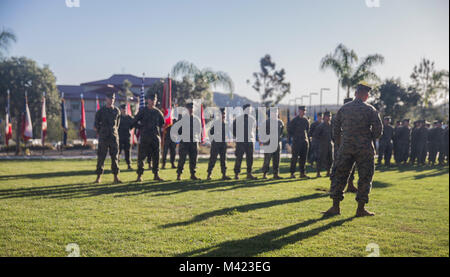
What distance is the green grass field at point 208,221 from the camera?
14.9 ft

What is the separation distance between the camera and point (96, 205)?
23.2ft

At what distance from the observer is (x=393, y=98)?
3569 cm

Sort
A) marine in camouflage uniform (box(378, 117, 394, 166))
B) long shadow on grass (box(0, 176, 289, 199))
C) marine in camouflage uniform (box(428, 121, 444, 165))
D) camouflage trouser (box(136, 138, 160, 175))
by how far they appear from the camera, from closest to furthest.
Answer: long shadow on grass (box(0, 176, 289, 199)), camouflage trouser (box(136, 138, 160, 175)), marine in camouflage uniform (box(378, 117, 394, 166)), marine in camouflage uniform (box(428, 121, 444, 165))

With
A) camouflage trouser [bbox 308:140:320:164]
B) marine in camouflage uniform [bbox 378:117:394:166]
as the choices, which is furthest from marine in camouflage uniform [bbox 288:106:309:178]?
marine in camouflage uniform [bbox 378:117:394:166]

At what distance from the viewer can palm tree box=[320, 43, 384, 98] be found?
21.1m

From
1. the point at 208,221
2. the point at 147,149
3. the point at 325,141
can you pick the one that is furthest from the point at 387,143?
the point at 208,221

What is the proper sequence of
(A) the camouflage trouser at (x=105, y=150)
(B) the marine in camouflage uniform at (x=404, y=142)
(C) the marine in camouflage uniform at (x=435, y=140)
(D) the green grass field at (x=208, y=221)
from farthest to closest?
(C) the marine in camouflage uniform at (x=435, y=140), (B) the marine in camouflage uniform at (x=404, y=142), (A) the camouflage trouser at (x=105, y=150), (D) the green grass field at (x=208, y=221)

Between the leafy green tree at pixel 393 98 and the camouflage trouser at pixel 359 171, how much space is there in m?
31.6

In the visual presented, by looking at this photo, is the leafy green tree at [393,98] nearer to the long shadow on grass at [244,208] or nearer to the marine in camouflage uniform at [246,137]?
the marine in camouflage uniform at [246,137]

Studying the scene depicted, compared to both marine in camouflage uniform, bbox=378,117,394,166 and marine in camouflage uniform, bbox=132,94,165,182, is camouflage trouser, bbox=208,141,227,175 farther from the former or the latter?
marine in camouflage uniform, bbox=378,117,394,166

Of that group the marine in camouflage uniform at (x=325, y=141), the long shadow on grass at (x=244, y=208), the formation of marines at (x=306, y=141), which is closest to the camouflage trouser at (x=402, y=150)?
the formation of marines at (x=306, y=141)

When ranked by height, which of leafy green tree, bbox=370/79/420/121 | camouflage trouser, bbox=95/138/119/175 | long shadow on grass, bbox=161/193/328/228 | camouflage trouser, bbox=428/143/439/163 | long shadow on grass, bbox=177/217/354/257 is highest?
leafy green tree, bbox=370/79/420/121

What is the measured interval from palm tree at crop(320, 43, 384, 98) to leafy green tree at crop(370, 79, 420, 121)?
11262 mm

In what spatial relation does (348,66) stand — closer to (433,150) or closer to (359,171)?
(433,150)
